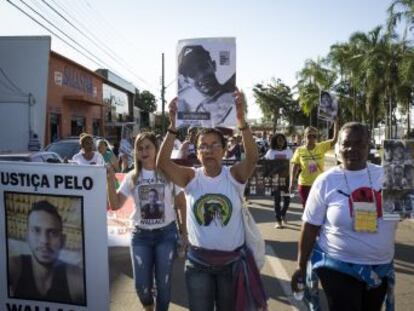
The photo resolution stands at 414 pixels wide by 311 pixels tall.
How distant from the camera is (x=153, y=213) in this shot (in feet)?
16.0

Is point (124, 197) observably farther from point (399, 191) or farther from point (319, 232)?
point (399, 191)

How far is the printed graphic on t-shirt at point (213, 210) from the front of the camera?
4.01 m

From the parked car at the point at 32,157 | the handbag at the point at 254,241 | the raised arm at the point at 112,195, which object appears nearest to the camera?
the handbag at the point at 254,241

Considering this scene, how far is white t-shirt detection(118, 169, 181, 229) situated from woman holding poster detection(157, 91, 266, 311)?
781 millimetres

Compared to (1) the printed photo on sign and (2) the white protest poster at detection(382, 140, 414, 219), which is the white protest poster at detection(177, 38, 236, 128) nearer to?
(2) the white protest poster at detection(382, 140, 414, 219)

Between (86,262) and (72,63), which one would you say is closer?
(86,262)

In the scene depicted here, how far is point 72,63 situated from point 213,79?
28081mm

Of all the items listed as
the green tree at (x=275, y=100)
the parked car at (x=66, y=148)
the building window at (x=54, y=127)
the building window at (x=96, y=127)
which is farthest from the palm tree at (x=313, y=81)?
the parked car at (x=66, y=148)

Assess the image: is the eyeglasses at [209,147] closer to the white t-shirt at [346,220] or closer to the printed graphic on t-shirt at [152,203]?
the white t-shirt at [346,220]

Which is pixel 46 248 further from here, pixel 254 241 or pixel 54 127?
pixel 54 127

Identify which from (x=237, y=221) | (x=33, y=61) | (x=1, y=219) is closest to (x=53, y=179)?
(x=1, y=219)

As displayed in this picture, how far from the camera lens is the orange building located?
29595 millimetres

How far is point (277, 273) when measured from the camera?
760 cm

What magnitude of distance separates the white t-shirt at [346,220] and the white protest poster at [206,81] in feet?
6.80
